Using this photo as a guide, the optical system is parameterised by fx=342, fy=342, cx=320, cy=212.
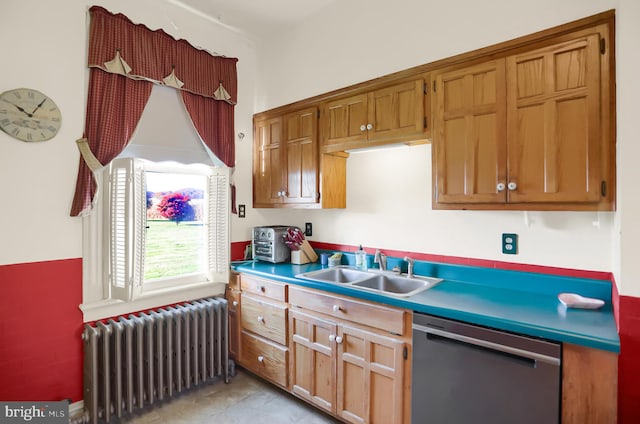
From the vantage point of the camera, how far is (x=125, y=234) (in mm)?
2289

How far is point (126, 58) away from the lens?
2381 mm

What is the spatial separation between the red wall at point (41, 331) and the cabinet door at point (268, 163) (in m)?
1.49

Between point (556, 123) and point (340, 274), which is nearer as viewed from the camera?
point (556, 123)

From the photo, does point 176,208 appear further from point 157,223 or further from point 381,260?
point 381,260

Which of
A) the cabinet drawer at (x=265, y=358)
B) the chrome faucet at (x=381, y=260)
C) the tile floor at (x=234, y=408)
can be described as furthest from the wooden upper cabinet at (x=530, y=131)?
the tile floor at (x=234, y=408)

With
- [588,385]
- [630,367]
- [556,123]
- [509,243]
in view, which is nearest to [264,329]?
[509,243]

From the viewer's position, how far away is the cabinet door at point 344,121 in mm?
2400

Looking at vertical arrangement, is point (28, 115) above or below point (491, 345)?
above

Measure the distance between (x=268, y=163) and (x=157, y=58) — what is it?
3.83ft

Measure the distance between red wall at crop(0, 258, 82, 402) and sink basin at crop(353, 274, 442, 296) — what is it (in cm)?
188

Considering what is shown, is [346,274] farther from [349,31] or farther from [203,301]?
[349,31]

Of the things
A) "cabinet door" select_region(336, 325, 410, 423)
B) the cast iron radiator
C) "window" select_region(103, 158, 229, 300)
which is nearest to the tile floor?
the cast iron radiator

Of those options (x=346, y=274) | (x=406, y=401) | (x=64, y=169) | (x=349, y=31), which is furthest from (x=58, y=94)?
(x=406, y=401)

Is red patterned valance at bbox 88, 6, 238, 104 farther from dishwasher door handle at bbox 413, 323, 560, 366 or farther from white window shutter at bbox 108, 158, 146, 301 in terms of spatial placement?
dishwasher door handle at bbox 413, 323, 560, 366
